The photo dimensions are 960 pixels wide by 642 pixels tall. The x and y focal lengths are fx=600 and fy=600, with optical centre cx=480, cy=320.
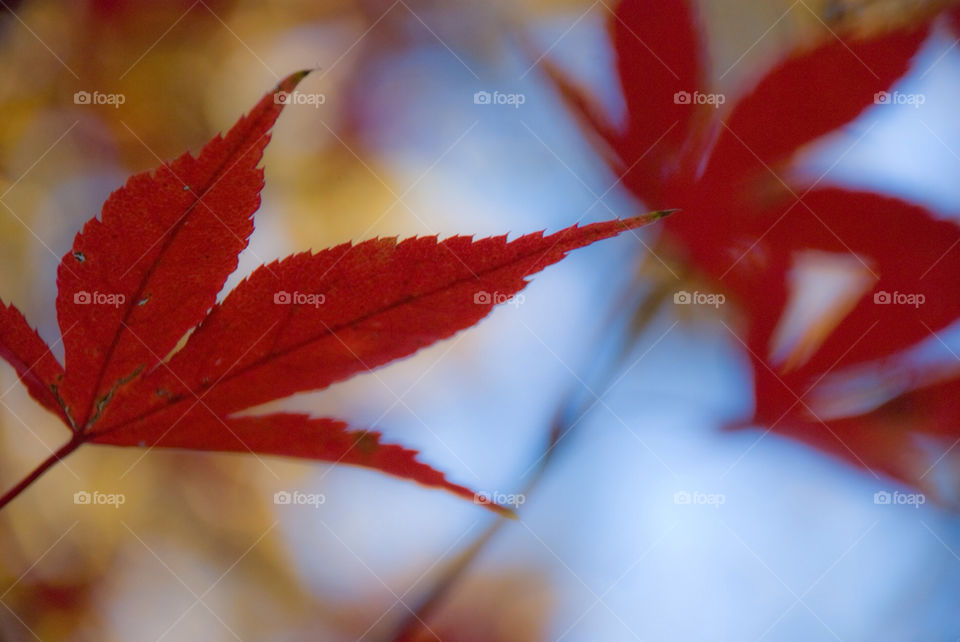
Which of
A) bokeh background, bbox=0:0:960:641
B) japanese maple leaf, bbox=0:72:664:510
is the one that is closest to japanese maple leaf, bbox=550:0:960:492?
bokeh background, bbox=0:0:960:641

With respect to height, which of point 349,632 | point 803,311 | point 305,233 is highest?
point 803,311

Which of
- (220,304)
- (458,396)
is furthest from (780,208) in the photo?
(220,304)

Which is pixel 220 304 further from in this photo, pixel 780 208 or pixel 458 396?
pixel 780 208

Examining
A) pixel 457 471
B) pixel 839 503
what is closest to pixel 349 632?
pixel 457 471

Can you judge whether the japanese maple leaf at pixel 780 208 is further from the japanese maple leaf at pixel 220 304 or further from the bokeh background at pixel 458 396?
the japanese maple leaf at pixel 220 304

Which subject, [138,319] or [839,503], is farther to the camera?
[839,503]

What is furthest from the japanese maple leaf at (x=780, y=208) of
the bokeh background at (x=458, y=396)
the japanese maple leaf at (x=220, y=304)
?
the japanese maple leaf at (x=220, y=304)

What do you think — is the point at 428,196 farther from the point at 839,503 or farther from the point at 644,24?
the point at 839,503
